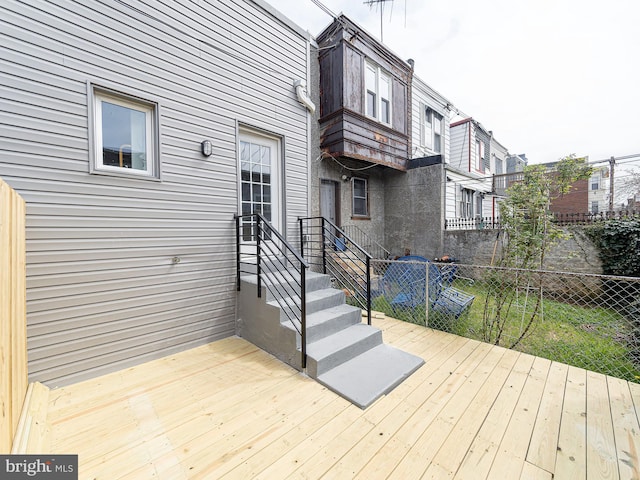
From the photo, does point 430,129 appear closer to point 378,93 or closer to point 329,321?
point 378,93

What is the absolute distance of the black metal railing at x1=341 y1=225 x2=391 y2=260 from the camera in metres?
7.12

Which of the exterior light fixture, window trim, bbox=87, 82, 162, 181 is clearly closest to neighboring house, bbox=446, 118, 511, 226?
the exterior light fixture

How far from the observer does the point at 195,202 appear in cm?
335

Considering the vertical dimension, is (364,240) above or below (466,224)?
below

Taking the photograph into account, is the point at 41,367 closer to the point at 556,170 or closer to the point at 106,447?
the point at 106,447

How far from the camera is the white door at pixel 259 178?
398 cm

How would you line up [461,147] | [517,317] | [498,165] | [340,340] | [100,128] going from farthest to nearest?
[498,165] → [461,147] → [517,317] → [340,340] → [100,128]

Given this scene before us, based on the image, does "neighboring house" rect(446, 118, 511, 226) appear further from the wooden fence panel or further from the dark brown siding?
the wooden fence panel

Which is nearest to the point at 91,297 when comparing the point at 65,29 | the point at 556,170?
the point at 65,29

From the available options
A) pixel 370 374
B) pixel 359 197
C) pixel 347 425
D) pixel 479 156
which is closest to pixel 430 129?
pixel 359 197

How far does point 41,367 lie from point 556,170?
7.13m

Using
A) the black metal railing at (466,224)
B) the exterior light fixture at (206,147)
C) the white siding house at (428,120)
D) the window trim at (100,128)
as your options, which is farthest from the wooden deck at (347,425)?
the white siding house at (428,120)

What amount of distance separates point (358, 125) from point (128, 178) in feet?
16.1

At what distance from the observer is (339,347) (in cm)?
275
